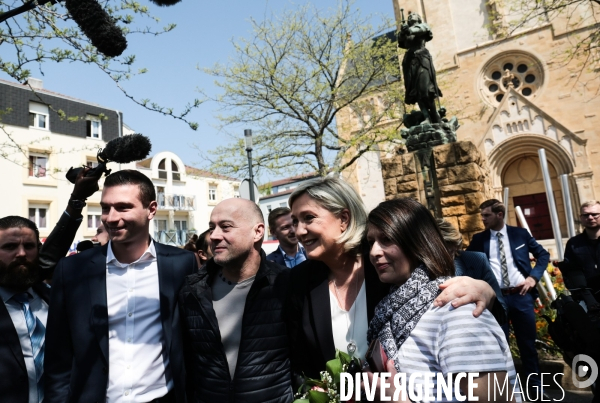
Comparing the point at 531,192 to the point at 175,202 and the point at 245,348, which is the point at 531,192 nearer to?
the point at 245,348

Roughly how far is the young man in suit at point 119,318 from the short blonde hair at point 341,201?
3.10 ft

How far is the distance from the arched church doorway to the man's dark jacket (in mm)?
21866

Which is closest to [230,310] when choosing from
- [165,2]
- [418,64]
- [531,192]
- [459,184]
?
[165,2]

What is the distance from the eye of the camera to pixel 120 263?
236cm

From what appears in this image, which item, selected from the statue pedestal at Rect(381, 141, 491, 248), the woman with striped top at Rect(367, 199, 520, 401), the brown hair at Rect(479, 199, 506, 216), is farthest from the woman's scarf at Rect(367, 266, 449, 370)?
the statue pedestal at Rect(381, 141, 491, 248)

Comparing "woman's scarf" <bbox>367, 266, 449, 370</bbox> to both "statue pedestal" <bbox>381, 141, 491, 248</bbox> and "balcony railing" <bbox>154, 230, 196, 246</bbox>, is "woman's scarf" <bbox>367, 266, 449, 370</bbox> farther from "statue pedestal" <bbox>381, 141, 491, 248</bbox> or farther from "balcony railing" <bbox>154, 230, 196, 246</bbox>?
"balcony railing" <bbox>154, 230, 196, 246</bbox>

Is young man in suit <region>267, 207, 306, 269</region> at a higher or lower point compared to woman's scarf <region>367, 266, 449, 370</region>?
higher

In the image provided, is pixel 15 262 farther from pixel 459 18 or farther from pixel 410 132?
pixel 459 18

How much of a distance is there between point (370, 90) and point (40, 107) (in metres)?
21.5

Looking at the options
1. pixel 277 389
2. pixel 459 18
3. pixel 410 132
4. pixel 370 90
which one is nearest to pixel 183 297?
pixel 277 389

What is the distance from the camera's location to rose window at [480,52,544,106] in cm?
2191

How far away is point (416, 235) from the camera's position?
65.5 inches

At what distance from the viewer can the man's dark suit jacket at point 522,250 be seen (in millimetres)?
4484

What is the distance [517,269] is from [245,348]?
3.62m
